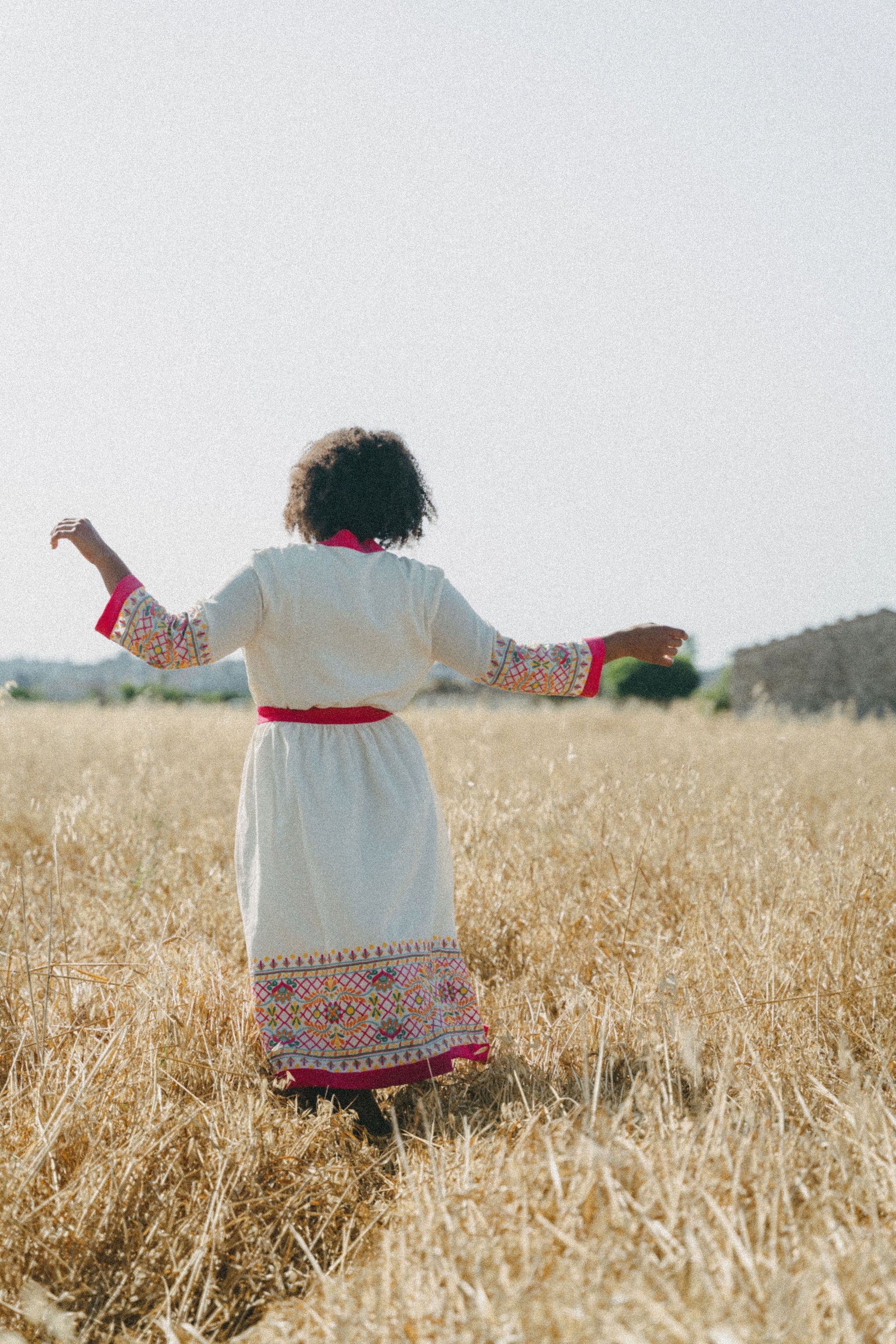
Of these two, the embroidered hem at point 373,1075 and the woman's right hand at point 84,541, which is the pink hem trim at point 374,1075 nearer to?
the embroidered hem at point 373,1075

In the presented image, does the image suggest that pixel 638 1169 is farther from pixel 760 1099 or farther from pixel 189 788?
pixel 189 788

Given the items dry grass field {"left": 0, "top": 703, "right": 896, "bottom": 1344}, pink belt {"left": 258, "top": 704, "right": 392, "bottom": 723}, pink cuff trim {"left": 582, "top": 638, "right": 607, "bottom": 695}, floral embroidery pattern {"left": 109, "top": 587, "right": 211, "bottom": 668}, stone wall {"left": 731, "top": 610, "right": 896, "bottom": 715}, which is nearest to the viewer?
dry grass field {"left": 0, "top": 703, "right": 896, "bottom": 1344}

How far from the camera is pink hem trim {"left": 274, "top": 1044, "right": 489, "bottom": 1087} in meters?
2.25

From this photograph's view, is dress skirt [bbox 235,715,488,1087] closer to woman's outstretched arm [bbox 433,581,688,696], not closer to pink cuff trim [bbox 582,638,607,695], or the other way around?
woman's outstretched arm [bbox 433,581,688,696]

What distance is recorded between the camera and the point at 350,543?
2482 millimetres

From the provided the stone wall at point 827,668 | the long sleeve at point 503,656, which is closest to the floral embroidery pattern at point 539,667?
the long sleeve at point 503,656

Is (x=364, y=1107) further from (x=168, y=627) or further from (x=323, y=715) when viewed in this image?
(x=168, y=627)

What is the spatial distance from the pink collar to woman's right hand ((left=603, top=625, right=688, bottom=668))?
66 centimetres

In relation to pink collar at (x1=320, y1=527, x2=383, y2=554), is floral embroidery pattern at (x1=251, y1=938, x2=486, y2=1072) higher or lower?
lower

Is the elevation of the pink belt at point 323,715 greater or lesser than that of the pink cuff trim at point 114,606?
lesser

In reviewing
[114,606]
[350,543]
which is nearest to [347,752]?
[350,543]

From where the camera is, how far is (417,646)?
8.23 feet

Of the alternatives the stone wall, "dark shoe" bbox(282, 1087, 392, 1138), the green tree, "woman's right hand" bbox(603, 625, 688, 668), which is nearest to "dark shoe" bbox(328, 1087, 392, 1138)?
"dark shoe" bbox(282, 1087, 392, 1138)

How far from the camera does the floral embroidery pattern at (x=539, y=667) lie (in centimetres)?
252
